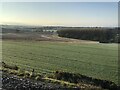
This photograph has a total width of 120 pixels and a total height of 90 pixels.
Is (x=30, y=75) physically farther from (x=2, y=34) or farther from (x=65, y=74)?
(x=2, y=34)

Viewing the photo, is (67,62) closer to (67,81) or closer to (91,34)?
(67,81)

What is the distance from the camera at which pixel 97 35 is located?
224 feet

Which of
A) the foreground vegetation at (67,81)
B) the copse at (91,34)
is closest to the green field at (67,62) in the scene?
the foreground vegetation at (67,81)

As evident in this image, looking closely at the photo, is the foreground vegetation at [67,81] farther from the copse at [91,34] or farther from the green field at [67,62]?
the copse at [91,34]

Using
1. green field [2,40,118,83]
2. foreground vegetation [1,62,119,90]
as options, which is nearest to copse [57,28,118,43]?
green field [2,40,118,83]

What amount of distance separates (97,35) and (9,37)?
2101 centimetres

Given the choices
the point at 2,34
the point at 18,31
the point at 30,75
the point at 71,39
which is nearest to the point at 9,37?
the point at 2,34

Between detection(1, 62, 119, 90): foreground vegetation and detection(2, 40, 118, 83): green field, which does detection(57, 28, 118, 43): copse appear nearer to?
detection(2, 40, 118, 83): green field

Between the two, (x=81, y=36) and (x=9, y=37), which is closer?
(x=9, y=37)

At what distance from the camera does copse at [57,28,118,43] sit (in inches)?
2476

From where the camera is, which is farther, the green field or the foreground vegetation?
the green field

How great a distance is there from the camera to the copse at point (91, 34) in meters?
62.9

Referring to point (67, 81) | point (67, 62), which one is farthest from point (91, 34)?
point (67, 81)

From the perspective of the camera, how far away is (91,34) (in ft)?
232
